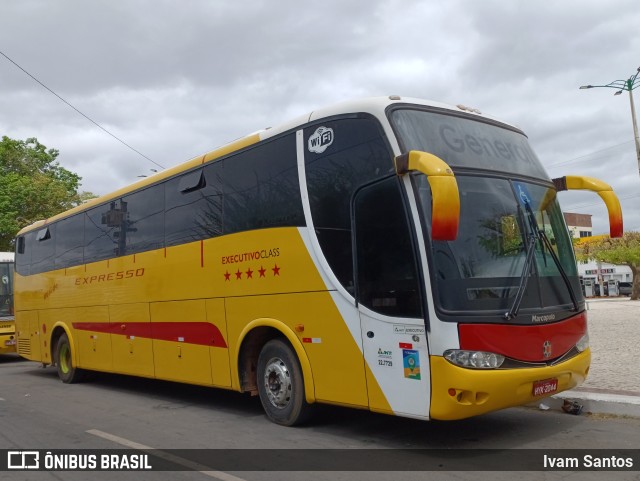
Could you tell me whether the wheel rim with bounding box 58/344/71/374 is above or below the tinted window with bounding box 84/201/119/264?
below

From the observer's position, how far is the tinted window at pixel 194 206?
8.29 metres

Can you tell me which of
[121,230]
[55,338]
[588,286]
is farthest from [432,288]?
[588,286]

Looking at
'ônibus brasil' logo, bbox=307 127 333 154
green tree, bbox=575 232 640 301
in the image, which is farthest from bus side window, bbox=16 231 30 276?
green tree, bbox=575 232 640 301

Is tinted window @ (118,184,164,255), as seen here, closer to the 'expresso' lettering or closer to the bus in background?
the 'expresso' lettering

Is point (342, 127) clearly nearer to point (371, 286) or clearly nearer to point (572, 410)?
point (371, 286)

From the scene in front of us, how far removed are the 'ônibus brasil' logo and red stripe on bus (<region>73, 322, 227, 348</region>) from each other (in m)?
2.94

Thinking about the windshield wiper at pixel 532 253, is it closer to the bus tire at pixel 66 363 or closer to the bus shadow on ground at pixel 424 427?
the bus shadow on ground at pixel 424 427

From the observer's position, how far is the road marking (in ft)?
17.5

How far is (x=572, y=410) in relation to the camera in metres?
7.32

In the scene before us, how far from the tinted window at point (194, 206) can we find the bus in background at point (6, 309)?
421 inches

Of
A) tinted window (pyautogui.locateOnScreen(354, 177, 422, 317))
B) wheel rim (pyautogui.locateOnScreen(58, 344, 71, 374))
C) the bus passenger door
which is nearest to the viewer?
the bus passenger door

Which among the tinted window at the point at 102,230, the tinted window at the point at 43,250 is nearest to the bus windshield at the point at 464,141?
the tinted window at the point at 102,230

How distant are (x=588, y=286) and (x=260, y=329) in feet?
215

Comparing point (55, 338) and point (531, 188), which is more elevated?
point (531, 188)
